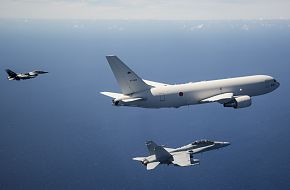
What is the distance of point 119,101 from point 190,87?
16200 mm

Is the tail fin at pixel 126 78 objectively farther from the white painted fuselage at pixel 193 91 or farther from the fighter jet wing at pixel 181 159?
the fighter jet wing at pixel 181 159

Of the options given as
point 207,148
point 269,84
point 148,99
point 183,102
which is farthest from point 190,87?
point 207,148

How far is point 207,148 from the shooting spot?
105 meters

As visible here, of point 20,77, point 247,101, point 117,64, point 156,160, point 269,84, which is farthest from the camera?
point 20,77

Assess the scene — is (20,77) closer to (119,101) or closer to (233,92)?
(119,101)

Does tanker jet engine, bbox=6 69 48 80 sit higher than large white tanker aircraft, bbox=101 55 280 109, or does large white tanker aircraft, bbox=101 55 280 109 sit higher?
tanker jet engine, bbox=6 69 48 80

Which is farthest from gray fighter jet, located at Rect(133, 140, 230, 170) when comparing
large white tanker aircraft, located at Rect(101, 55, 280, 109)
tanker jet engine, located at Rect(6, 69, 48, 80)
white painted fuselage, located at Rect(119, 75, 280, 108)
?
tanker jet engine, located at Rect(6, 69, 48, 80)

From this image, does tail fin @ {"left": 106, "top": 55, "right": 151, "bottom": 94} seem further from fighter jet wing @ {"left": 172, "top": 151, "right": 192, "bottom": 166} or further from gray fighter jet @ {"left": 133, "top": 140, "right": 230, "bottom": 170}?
fighter jet wing @ {"left": 172, "top": 151, "right": 192, "bottom": 166}

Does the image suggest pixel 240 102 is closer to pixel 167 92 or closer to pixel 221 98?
pixel 221 98

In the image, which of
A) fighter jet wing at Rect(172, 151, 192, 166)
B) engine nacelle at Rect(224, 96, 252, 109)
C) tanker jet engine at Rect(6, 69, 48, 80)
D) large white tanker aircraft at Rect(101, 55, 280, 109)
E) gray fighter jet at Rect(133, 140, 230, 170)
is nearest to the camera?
large white tanker aircraft at Rect(101, 55, 280, 109)

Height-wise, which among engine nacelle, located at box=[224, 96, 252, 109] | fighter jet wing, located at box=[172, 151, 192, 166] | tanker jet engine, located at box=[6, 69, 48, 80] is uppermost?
tanker jet engine, located at box=[6, 69, 48, 80]

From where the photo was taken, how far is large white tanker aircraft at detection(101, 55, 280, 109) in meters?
77.6

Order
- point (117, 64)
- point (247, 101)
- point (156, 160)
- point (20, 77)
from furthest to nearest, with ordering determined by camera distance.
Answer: point (20, 77)
point (156, 160)
point (247, 101)
point (117, 64)

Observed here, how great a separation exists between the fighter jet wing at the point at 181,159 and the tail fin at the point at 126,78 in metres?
26.9
